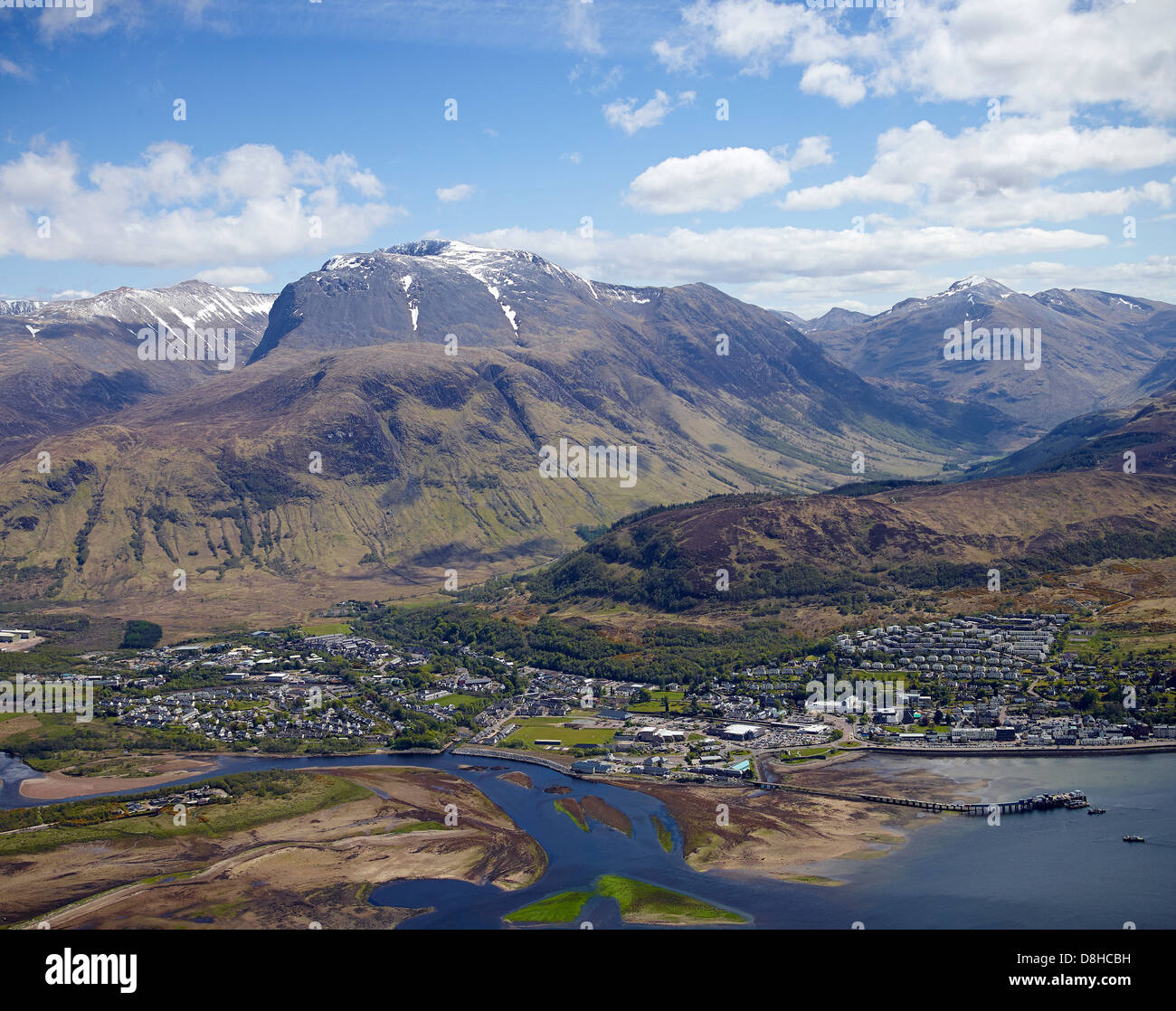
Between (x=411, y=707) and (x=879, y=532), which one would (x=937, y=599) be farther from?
(x=411, y=707)

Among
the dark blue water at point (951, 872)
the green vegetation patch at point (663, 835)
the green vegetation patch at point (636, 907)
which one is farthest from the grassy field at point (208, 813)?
the green vegetation patch at point (636, 907)

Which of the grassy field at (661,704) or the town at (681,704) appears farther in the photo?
the grassy field at (661,704)

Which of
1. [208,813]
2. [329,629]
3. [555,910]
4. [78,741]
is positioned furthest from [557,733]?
[329,629]

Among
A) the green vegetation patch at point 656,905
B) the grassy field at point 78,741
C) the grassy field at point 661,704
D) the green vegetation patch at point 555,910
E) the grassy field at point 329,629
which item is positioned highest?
the grassy field at point 329,629

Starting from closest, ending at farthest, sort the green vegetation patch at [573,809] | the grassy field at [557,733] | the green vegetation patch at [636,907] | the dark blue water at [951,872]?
the dark blue water at [951,872] < the green vegetation patch at [636,907] < the green vegetation patch at [573,809] < the grassy field at [557,733]

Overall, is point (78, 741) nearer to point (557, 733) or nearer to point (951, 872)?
point (557, 733)

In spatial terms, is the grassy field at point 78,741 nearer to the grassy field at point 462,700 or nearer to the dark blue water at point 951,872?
the dark blue water at point 951,872

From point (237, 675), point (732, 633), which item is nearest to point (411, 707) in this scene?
point (237, 675)
